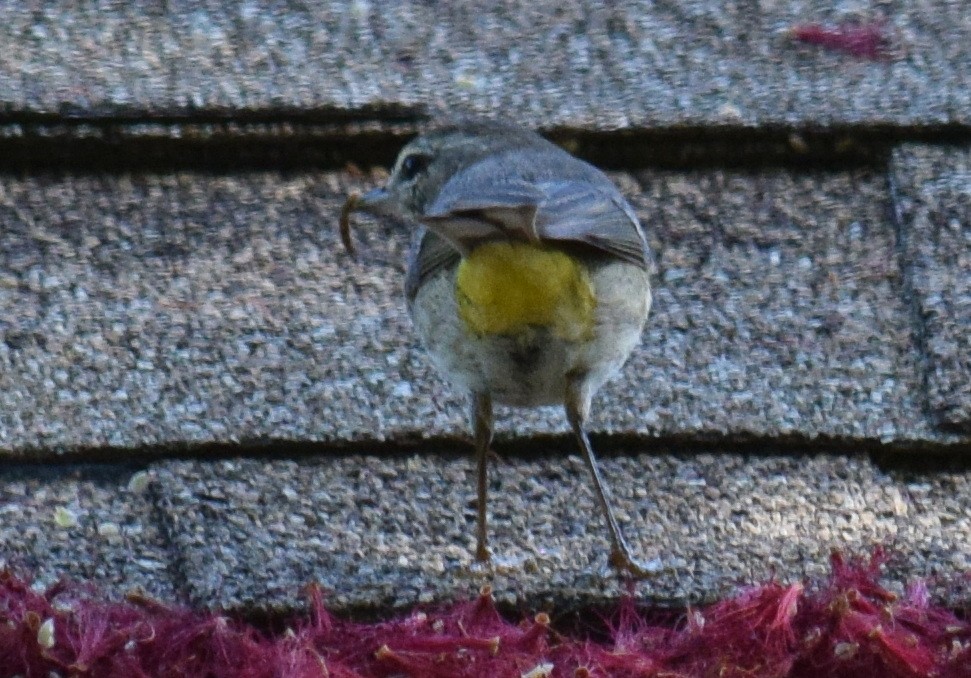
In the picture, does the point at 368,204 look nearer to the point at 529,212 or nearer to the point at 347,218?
the point at 347,218

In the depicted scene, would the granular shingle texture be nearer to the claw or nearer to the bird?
the bird

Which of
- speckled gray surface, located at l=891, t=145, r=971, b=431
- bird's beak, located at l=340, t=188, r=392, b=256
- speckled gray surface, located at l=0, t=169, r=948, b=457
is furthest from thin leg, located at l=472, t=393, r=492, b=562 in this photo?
speckled gray surface, located at l=891, t=145, r=971, b=431

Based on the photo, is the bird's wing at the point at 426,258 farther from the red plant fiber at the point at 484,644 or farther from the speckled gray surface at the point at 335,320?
the red plant fiber at the point at 484,644

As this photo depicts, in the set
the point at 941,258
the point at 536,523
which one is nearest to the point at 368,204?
the point at 536,523

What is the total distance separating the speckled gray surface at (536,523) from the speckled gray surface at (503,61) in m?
0.95

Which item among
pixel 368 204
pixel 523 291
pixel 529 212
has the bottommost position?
pixel 368 204

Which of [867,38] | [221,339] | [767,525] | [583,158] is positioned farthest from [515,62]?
[767,525]

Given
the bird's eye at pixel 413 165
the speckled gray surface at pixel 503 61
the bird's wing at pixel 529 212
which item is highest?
the bird's wing at pixel 529 212

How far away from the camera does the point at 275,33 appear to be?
399 centimetres

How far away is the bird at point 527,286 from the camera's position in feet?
8.84

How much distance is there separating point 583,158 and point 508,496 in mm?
958

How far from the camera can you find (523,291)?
9.27 ft

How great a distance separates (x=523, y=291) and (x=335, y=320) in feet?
2.04

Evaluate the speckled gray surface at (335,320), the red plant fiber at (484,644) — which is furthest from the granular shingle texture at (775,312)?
the red plant fiber at (484,644)
